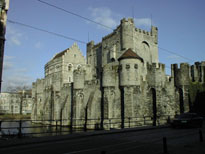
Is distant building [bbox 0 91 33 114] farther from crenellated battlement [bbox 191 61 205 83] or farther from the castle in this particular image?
crenellated battlement [bbox 191 61 205 83]

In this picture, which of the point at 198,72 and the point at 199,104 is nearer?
the point at 199,104

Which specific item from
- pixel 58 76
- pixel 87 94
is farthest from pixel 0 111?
pixel 87 94

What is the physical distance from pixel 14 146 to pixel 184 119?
1313 cm

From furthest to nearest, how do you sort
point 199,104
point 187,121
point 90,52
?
1. point 90,52
2. point 199,104
3. point 187,121

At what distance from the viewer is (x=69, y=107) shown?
1299 inches

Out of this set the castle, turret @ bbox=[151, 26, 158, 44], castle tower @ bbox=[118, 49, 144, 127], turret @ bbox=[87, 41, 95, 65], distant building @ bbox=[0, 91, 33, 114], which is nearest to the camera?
castle tower @ bbox=[118, 49, 144, 127]

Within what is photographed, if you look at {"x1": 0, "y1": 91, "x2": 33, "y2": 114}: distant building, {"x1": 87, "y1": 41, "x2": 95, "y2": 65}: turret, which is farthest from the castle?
{"x1": 0, "y1": 91, "x2": 33, "y2": 114}: distant building

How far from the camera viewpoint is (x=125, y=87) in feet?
81.0

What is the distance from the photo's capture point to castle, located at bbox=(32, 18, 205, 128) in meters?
24.6

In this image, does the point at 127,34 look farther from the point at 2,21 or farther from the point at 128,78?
the point at 2,21

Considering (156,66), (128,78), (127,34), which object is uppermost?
(127,34)

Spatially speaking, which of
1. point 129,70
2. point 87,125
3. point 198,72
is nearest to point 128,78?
point 129,70

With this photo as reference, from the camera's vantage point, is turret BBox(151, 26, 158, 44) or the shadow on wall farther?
turret BBox(151, 26, 158, 44)

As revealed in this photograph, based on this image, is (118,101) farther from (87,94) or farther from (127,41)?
(127,41)
